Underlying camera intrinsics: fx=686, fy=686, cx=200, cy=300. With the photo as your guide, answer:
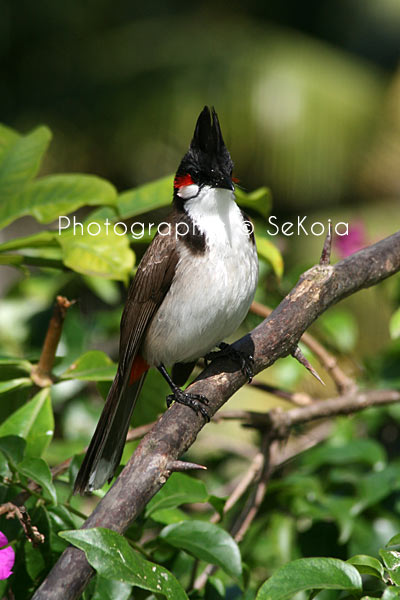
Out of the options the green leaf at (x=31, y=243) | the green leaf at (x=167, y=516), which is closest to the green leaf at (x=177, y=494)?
the green leaf at (x=167, y=516)

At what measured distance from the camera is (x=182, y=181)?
84.0 inches

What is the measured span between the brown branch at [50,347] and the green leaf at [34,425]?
6 cm

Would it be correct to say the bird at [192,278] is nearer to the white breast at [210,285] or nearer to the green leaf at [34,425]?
the white breast at [210,285]

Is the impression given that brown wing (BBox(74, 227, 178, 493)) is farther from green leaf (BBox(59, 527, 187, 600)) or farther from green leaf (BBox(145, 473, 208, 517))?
green leaf (BBox(59, 527, 187, 600))

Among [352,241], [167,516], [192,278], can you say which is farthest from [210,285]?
[352,241]

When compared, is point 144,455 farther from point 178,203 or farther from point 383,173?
point 383,173

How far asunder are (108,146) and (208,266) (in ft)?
36.2

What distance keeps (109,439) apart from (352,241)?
5.35 ft

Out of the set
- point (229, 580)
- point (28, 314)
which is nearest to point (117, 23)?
point (28, 314)

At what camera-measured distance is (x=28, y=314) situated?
2.80 meters

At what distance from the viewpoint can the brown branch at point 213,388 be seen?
1.13m

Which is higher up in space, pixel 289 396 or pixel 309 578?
pixel 309 578

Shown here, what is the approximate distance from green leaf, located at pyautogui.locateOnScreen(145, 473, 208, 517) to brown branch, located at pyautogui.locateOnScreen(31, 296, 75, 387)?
44 cm

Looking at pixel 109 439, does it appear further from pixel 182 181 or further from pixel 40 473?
pixel 182 181
